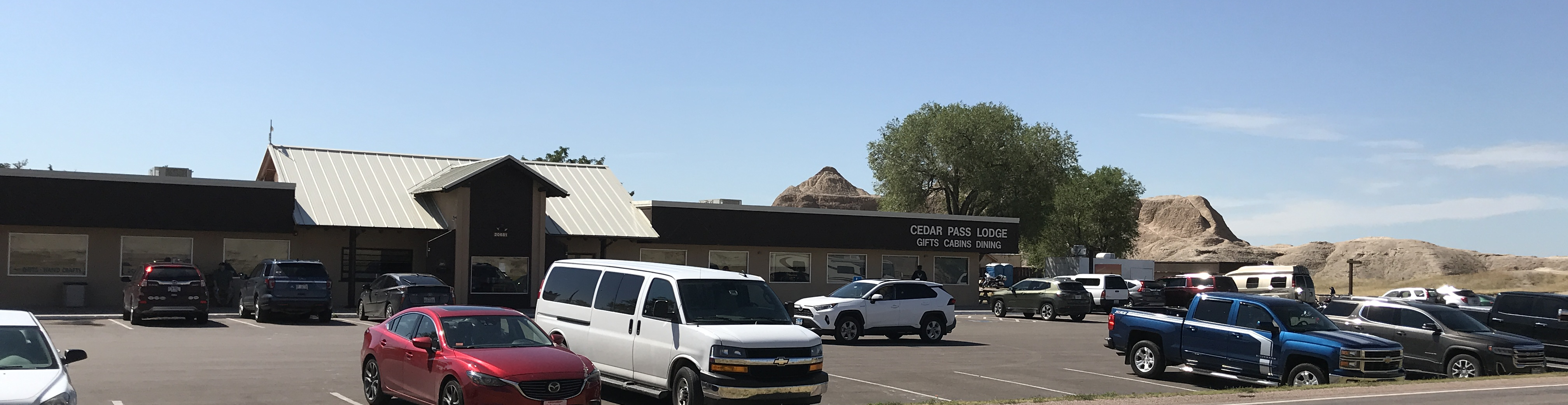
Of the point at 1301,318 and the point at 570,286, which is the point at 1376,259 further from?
the point at 570,286

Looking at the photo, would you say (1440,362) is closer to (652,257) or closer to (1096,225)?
(652,257)

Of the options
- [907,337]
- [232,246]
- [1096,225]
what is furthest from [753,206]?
[1096,225]

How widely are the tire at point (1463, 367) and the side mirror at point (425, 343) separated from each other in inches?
641

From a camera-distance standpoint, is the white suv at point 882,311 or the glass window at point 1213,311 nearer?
the glass window at point 1213,311

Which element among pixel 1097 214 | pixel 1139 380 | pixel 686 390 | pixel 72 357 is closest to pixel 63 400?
pixel 72 357

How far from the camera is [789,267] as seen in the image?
4172cm

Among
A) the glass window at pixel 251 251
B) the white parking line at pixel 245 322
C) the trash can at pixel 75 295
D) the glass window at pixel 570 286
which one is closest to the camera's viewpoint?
the glass window at pixel 570 286

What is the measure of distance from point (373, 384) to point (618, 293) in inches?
114

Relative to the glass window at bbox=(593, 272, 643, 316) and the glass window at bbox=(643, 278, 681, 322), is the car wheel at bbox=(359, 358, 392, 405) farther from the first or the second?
the glass window at bbox=(643, 278, 681, 322)

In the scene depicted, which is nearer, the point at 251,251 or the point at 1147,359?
the point at 1147,359

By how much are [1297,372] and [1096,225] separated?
210 feet

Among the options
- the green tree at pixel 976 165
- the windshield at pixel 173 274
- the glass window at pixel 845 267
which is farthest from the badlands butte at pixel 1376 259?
the windshield at pixel 173 274

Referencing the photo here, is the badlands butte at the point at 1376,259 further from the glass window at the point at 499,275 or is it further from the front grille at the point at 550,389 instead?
the front grille at the point at 550,389

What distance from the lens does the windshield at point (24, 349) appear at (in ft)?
31.7
